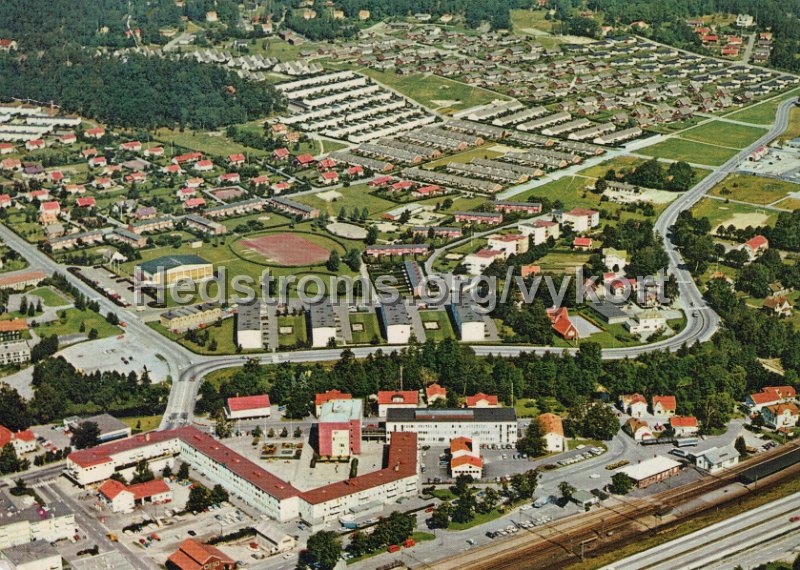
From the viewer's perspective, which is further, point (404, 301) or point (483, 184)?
point (483, 184)

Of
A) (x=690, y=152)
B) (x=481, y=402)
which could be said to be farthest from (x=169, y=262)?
(x=690, y=152)

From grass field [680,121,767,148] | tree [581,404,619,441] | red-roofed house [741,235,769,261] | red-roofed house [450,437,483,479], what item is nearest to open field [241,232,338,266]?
red-roofed house [741,235,769,261]

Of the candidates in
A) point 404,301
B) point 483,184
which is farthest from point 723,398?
point 483,184

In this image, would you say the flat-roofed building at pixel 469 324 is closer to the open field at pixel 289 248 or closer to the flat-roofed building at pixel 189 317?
the flat-roofed building at pixel 189 317

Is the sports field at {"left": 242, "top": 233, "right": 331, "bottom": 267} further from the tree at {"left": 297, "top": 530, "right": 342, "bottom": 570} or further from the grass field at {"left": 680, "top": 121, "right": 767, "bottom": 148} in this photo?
the grass field at {"left": 680, "top": 121, "right": 767, "bottom": 148}

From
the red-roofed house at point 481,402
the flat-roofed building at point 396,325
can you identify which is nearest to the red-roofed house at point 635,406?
the red-roofed house at point 481,402

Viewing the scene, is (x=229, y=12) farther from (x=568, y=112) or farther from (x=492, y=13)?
(x=568, y=112)

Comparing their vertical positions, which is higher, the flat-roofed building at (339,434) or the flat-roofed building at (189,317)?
the flat-roofed building at (339,434)
